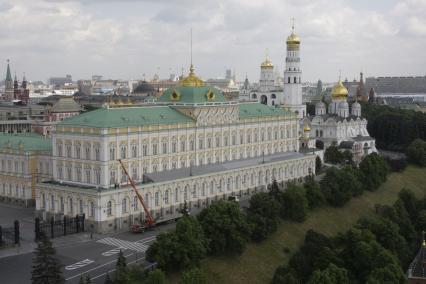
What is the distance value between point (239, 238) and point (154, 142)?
54.3 feet

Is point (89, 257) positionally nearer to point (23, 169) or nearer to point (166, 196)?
point (166, 196)

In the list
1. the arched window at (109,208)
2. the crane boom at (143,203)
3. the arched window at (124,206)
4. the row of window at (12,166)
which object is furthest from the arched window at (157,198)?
the row of window at (12,166)

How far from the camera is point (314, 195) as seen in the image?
235 ft

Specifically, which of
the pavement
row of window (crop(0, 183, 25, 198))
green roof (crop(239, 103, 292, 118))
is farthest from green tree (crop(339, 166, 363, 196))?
row of window (crop(0, 183, 25, 198))

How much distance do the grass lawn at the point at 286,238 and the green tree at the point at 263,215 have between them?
1066 millimetres

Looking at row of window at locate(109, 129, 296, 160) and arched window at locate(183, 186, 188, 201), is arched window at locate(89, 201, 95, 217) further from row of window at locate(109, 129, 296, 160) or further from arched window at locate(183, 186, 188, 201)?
arched window at locate(183, 186, 188, 201)

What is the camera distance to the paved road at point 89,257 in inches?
1870

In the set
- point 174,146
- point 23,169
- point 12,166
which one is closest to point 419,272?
point 174,146

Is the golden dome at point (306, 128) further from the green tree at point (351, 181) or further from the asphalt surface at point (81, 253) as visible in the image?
the asphalt surface at point (81, 253)

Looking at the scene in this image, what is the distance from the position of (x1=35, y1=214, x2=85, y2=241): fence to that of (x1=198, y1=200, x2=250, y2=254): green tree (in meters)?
10.9

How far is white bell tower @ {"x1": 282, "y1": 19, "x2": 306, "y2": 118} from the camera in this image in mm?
108000

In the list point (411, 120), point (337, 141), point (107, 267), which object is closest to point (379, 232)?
point (107, 267)

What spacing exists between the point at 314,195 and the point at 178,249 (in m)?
26.7

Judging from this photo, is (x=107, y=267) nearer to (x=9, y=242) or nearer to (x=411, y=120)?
(x=9, y=242)
